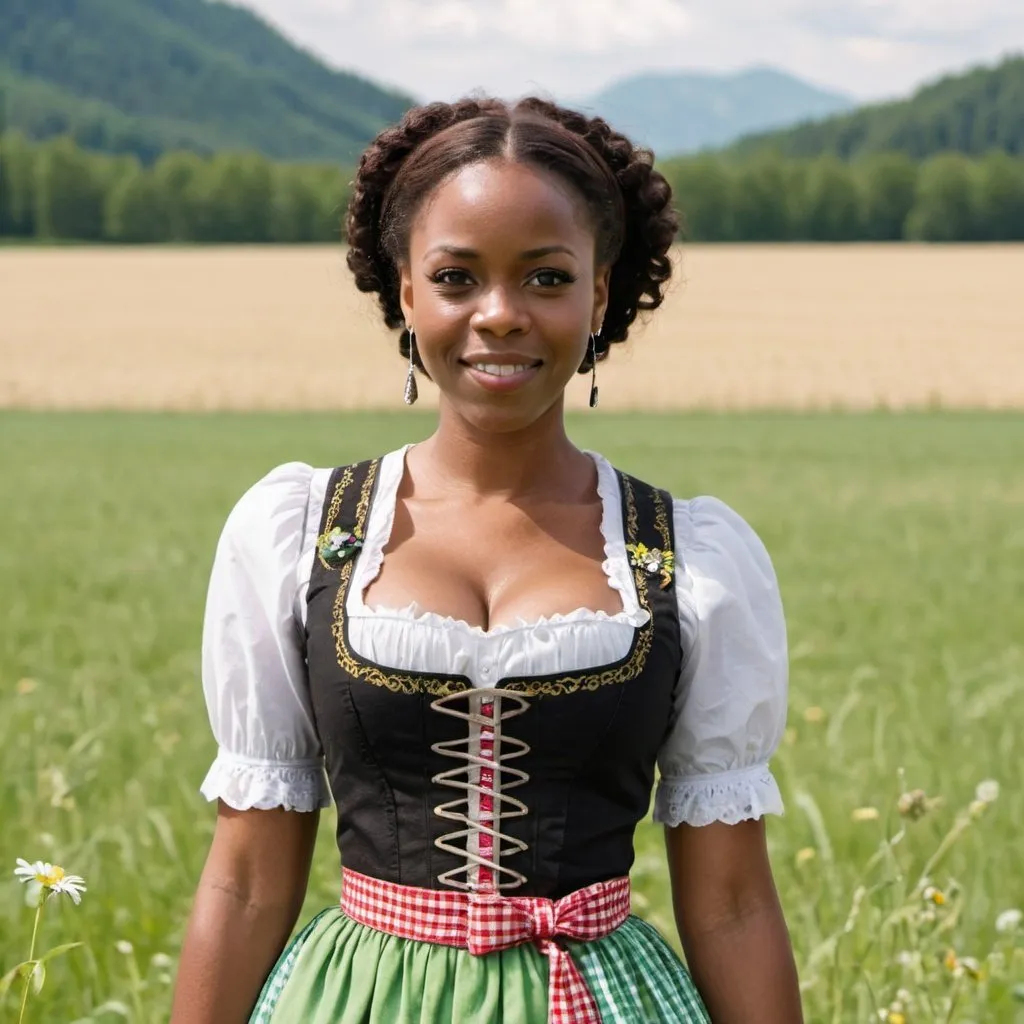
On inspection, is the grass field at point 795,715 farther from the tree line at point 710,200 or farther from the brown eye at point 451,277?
the tree line at point 710,200

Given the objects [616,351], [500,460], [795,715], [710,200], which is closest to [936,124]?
[710,200]

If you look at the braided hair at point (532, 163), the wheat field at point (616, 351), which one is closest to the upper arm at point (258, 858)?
the braided hair at point (532, 163)

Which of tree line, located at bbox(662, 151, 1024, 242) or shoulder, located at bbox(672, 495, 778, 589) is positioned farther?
tree line, located at bbox(662, 151, 1024, 242)

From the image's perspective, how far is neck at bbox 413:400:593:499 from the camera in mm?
2217

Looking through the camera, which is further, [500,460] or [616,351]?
[616,351]

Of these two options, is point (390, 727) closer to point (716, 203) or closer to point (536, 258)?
point (536, 258)

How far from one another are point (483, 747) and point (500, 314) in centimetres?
52

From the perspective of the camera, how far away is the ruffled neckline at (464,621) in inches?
80.4

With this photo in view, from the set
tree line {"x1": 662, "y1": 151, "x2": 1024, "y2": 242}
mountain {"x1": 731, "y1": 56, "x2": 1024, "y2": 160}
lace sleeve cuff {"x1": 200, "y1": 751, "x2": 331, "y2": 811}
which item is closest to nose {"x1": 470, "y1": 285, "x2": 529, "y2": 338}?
lace sleeve cuff {"x1": 200, "y1": 751, "x2": 331, "y2": 811}

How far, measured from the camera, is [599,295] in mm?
A: 2254

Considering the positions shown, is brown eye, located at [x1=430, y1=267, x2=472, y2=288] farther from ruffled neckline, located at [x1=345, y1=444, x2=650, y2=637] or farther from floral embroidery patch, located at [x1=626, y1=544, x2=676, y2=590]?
floral embroidery patch, located at [x1=626, y1=544, x2=676, y2=590]

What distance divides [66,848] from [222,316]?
39.0m

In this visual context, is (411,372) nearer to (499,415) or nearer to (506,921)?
(499,415)

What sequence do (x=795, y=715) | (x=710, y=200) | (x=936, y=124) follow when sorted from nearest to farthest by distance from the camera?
(x=795, y=715)
(x=710, y=200)
(x=936, y=124)
